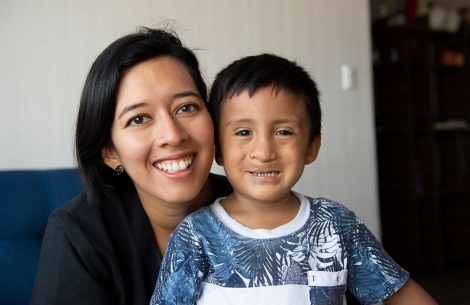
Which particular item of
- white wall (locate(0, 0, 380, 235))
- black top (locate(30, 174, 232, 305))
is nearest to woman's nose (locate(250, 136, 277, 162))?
black top (locate(30, 174, 232, 305))

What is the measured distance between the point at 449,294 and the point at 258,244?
2.88 metres

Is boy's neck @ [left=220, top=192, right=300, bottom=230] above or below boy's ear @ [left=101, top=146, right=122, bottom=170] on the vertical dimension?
below

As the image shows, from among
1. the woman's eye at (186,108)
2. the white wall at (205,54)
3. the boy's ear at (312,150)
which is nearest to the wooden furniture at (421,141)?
the white wall at (205,54)

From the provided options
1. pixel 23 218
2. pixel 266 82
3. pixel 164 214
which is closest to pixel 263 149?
pixel 266 82

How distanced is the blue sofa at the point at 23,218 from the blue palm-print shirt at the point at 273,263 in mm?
724

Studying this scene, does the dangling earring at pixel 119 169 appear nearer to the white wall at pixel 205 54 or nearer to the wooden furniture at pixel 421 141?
the white wall at pixel 205 54

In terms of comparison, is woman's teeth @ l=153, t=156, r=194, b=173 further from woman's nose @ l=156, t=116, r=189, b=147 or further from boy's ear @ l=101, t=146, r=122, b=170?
boy's ear @ l=101, t=146, r=122, b=170

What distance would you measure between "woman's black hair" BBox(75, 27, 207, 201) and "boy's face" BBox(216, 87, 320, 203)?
236 millimetres

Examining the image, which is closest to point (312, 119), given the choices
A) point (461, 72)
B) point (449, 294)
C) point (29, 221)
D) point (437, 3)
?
point (29, 221)

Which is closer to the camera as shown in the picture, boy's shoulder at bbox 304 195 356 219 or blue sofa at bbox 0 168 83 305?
boy's shoulder at bbox 304 195 356 219

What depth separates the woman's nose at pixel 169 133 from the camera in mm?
1033

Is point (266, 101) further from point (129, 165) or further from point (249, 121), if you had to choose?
point (129, 165)

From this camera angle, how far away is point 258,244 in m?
0.94

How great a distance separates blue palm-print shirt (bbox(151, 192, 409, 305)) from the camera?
3.01 feet
